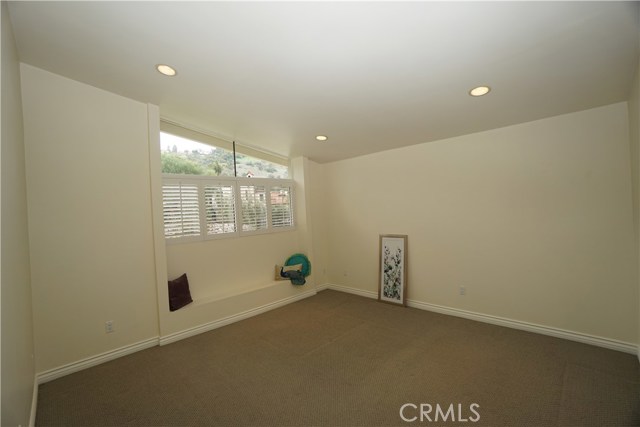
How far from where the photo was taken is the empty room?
71.5 inches

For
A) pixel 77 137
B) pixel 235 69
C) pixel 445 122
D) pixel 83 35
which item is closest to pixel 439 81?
pixel 445 122

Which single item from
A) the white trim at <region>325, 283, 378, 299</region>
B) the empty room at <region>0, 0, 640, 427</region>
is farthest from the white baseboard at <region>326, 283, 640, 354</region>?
the white trim at <region>325, 283, 378, 299</region>

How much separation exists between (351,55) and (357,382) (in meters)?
2.68

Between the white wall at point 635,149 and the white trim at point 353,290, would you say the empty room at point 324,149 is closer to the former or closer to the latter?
the white wall at point 635,149

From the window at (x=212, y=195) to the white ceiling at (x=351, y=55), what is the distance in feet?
2.82

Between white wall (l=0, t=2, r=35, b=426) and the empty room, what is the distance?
38 millimetres

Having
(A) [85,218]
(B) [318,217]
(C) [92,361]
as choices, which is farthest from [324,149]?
(C) [92,361]

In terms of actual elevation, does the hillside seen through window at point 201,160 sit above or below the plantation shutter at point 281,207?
above

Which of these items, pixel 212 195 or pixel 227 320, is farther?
pixel 212 195

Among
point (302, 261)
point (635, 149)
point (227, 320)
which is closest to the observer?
point (635, 149)

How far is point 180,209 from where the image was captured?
358cm

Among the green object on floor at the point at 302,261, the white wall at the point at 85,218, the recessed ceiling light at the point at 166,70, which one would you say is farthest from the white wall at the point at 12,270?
the green object on floor at the point at 302,261

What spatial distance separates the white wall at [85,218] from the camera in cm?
249

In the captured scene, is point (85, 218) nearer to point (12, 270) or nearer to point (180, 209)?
point (180, 209)
